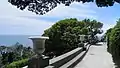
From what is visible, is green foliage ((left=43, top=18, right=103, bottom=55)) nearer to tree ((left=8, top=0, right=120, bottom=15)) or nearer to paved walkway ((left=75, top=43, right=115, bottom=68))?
paved walkway ((left=75, top=43, right=115, bottom=68))

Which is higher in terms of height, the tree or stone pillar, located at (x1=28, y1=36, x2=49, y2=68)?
the tree

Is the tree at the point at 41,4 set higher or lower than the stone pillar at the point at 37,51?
higher

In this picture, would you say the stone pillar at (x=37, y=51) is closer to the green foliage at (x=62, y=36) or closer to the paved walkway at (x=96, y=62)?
the paved walkway at (x=96, y=62)

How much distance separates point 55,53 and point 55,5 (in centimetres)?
2852

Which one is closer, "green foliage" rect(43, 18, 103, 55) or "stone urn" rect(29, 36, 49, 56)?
"stone urn" rect(29, 36, 49, 56)

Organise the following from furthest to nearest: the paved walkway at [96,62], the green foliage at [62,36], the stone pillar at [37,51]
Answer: the green foliage at [62,36] < the paved walkway at [96,62] < the stone pillar at [37,51]

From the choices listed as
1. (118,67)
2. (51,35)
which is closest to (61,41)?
(51,35)

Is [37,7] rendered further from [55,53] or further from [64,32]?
[64,32]

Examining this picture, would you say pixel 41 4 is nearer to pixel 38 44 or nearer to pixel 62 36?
pixel 38 44

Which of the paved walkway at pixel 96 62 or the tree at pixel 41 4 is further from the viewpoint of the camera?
the paved walkway at pixel 96 62

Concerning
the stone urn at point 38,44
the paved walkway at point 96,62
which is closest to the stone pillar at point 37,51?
the stone urn at point 38,44

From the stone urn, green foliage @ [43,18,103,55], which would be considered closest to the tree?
the stone urn

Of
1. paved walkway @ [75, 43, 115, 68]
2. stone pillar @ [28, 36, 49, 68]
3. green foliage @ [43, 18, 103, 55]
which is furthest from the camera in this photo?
green foliage @ [43, 18, 103, 55]

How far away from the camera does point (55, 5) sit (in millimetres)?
9711
